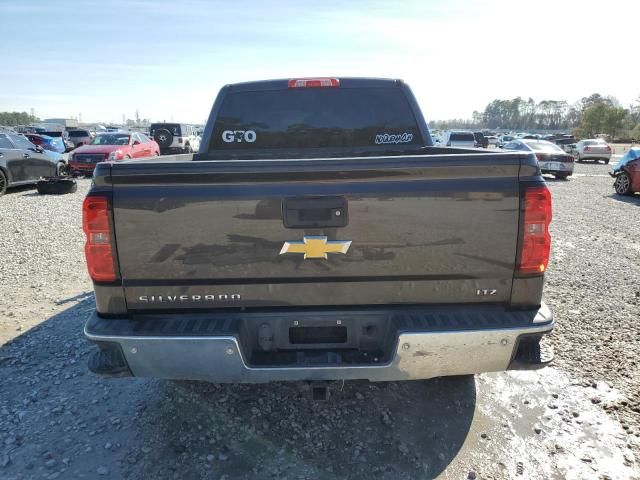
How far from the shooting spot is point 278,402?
3.20m

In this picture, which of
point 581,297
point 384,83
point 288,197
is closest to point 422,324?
point 288,197

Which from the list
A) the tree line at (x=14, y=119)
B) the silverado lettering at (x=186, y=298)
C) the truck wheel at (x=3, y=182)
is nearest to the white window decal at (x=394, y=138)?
the silverado lettering at (x=186, y=298)

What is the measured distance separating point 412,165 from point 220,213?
1.03 m

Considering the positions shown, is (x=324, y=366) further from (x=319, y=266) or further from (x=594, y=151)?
(x=594, y=151)

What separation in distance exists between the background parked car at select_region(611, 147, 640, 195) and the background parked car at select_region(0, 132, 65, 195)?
18.4m

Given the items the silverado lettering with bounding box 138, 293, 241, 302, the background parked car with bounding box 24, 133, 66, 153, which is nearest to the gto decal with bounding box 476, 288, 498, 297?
the silverado lettering with bounding box 138, 293, 241, 302

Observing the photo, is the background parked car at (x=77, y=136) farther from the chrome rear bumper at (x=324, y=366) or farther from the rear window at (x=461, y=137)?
the chrome rear bumper at (x=324, y=366)

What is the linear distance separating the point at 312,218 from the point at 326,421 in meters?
1.52

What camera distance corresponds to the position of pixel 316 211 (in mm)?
2291

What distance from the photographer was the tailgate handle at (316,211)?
90.0 inches

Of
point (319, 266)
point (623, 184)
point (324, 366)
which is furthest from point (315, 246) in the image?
point (623, 184)

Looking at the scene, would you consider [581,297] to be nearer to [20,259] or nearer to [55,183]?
[20,259]

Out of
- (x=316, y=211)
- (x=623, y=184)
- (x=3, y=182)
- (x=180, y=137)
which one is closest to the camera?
(x=316, y=211)

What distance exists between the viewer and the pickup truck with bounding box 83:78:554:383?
7.50 ft
